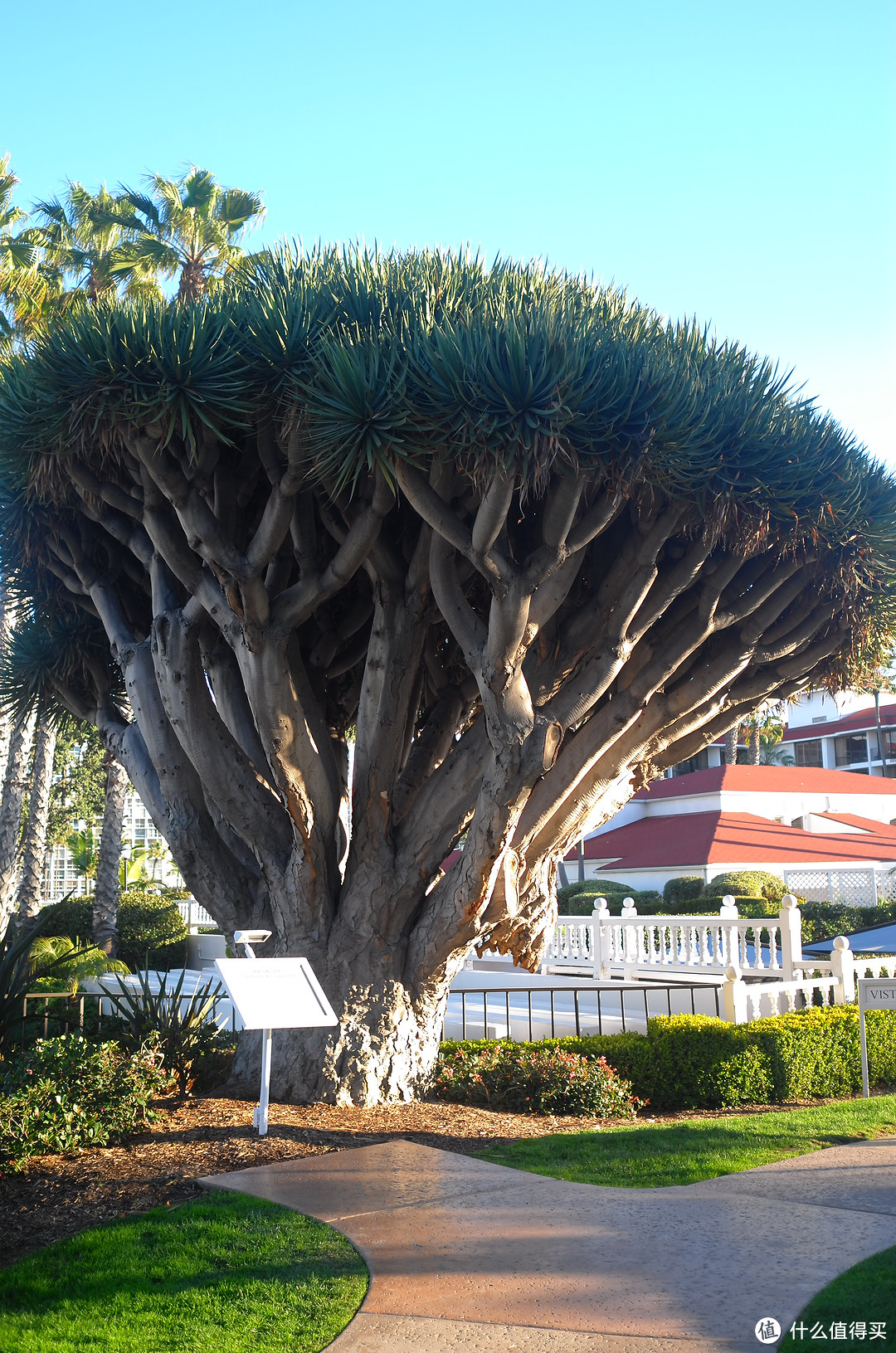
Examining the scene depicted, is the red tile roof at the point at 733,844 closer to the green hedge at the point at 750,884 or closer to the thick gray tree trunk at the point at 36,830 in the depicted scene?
the green hedge at the point at 750,884

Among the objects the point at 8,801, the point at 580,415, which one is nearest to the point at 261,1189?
the point at 580,415

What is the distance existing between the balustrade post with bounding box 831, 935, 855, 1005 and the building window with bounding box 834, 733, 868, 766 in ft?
149

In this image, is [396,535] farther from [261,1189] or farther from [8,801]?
[8,801]

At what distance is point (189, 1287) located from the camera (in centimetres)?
447

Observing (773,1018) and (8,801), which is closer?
(773,1018)

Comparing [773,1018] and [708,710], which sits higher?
[708,710]

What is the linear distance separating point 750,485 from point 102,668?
669 cm

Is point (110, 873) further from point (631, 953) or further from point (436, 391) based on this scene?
point (436, 391)

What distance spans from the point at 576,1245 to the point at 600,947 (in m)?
12.2

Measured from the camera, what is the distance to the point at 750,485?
25.8 ft

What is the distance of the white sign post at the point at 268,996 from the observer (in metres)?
6.66

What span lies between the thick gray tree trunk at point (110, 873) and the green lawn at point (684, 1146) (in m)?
16.0

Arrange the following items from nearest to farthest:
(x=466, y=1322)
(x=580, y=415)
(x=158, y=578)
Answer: (x=466, y=1322), (x=580, y=415), (x=158, y=578)

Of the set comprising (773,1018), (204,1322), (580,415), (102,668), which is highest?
(580,415)
